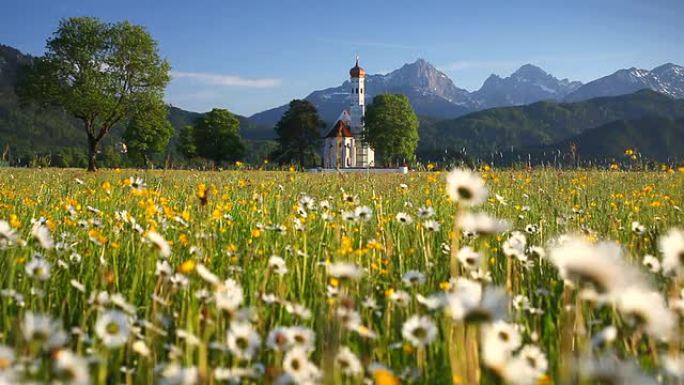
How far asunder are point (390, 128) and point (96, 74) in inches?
1872

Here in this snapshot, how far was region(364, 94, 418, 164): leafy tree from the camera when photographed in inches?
3243

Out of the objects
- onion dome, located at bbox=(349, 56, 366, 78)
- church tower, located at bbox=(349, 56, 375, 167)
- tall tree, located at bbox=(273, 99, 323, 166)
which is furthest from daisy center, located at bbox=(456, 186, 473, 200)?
onion dome, located at bbox=(349, 56, 366, 78)

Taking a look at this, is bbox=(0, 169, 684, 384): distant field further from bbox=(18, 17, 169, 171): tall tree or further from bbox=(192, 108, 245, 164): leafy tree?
bbox=(192, 108, 245, 164): leafy tree

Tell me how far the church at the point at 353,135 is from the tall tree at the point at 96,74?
177ft

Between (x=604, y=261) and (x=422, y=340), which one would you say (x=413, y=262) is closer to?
(x=422, y=340)

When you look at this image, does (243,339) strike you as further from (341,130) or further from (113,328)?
(341,130)

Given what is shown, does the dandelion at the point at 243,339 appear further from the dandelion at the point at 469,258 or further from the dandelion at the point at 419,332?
the dandelion at the point at 469,258

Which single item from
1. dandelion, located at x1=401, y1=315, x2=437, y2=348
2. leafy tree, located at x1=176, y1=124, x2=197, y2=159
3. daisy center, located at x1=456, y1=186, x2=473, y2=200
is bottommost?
dandelion, located at x1=401, y1=315, x2=437, y2=348

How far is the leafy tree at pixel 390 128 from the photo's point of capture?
270ft

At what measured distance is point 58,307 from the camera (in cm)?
271

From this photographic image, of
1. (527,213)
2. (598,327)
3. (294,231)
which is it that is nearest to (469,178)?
(598,327)

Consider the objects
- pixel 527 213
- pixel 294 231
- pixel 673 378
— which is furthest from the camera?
pixel 527 213

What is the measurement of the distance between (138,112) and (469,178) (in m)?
43.9

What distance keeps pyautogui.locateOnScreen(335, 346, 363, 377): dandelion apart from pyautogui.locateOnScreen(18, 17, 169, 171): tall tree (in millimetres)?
43239
